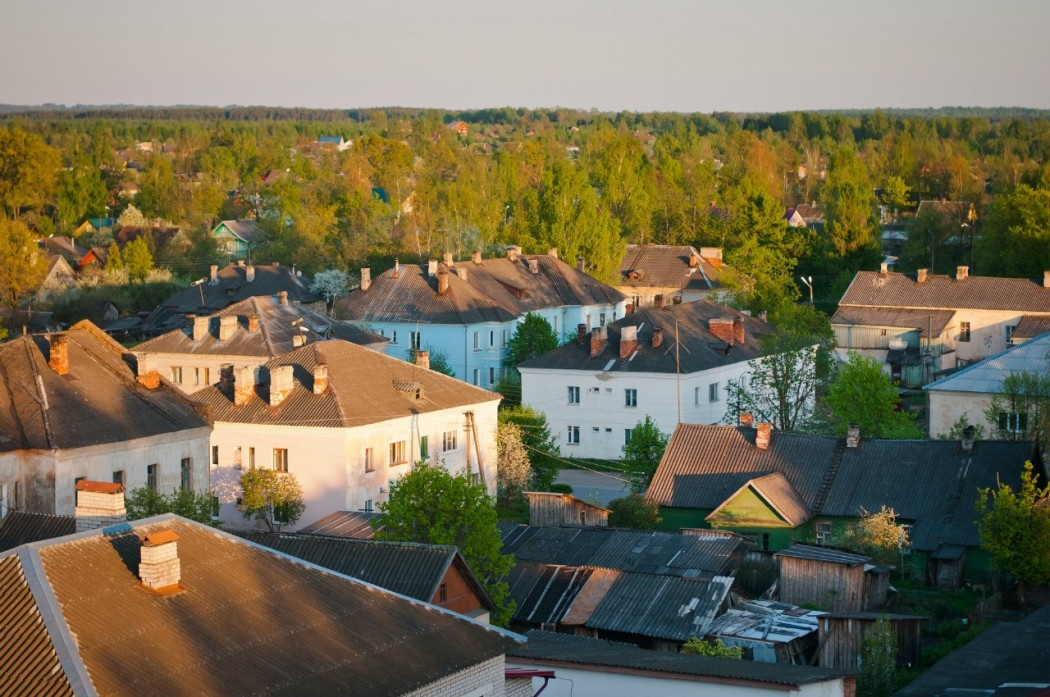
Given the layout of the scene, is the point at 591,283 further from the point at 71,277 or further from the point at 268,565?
the point at 268,565

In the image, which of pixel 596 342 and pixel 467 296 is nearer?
pixel 596 342

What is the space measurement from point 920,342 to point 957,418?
18167 mm

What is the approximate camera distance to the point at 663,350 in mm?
51000

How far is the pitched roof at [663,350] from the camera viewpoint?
50438 mm

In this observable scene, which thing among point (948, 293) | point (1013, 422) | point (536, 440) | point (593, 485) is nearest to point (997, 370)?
point (1013, 422)

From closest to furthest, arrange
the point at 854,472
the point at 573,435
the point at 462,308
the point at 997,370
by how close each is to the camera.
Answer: the point at 854,472, the point at 997,370, the point at 573,435, the point at 462,308

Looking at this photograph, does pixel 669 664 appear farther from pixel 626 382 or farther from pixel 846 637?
pixel 626 382

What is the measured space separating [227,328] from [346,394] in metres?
9.80

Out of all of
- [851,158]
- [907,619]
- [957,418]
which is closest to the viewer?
[907,619]

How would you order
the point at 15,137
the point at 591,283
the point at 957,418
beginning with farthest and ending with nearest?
1. the point at 15,137
2. the point at 591,283
3. the point at 957,418

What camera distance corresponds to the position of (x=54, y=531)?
2152cm

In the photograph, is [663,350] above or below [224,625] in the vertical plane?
above

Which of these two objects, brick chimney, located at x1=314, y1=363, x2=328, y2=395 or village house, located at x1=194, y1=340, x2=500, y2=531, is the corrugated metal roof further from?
brick chimney, located at x1=314, y1=363, x2=328, y2=395

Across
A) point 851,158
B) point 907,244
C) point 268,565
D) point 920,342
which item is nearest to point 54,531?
point 268,565
